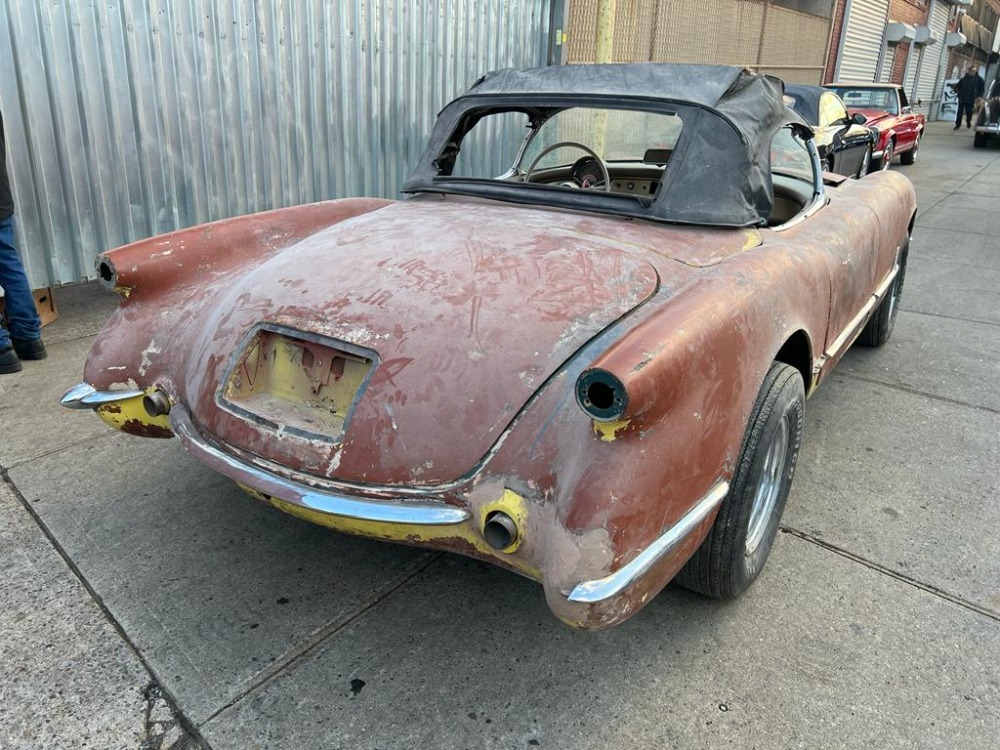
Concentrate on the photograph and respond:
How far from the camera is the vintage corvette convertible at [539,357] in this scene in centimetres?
177

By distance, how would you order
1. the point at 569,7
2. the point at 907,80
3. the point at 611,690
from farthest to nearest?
the point at 907,80 → the point at 569,7 → the point at 611,690

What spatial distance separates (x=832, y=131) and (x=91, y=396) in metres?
9.38

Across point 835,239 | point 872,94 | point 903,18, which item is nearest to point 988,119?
point 872,94

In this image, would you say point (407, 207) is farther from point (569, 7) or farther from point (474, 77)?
point (569, 7)

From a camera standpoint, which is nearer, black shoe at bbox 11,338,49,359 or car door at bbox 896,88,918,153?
black shoe at bbox 11,338,49,359

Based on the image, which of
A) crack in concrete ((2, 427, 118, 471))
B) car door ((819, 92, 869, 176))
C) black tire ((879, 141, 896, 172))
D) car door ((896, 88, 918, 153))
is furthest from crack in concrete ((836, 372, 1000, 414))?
car door ((896, 88, 918, 153))

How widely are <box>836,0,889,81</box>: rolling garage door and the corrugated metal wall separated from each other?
16.0 meters

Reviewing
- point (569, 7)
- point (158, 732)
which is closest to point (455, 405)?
point (158, 732)

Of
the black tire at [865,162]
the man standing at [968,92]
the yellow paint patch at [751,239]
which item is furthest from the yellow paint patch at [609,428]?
the man standing at [968,92]

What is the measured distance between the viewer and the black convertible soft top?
277 centimetres

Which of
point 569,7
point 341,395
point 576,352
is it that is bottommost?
point 341,395

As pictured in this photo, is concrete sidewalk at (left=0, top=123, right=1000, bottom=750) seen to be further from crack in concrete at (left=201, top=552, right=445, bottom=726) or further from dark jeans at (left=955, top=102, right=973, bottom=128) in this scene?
dark jeans at (left=955, top=102, right=973, bottom=128)

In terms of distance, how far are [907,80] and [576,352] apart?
3095 centimetres

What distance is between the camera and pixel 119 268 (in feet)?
8.87
